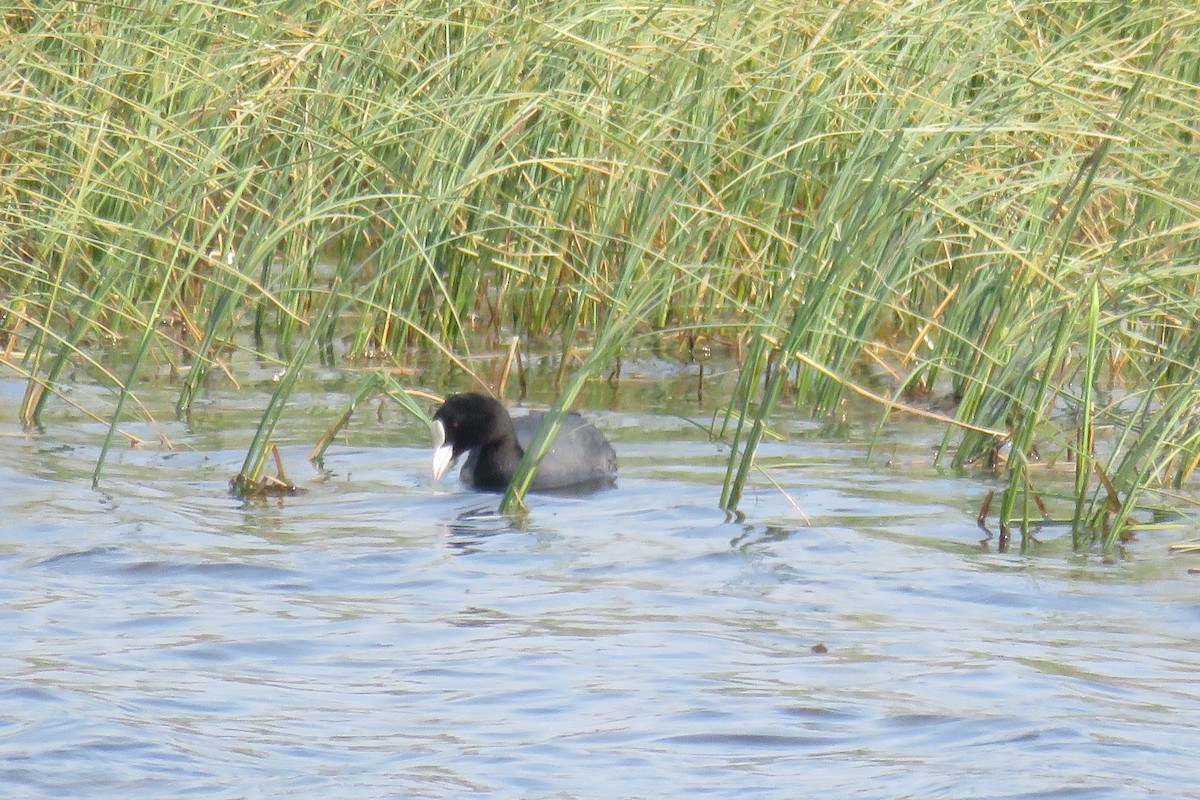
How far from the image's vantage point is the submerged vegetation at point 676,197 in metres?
6.09

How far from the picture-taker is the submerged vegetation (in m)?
6.09

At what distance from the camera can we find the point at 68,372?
27.2ft

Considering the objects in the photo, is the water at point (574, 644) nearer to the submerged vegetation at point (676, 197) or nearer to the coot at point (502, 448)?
the coot at point (502, 448)

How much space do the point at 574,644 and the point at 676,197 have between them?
241 centimetres

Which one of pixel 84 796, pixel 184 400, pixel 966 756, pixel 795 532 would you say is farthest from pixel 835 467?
pixel 84 796

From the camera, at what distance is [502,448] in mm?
7121

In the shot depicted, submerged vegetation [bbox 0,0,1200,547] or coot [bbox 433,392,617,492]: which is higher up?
submerged vegetation [bbox 0,0,1200,547]

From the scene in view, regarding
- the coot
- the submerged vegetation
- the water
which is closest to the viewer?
the water

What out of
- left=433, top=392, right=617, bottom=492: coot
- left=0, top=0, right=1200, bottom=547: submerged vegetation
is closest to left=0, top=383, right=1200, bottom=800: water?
left=433, top=392, right=617, bottom=492: coot

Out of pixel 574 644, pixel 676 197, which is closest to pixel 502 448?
pixel 676 197

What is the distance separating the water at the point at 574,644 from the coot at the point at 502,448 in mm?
178

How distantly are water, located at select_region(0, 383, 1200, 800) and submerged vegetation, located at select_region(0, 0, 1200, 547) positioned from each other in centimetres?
32

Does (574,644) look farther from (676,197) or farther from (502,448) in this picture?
(676,197)

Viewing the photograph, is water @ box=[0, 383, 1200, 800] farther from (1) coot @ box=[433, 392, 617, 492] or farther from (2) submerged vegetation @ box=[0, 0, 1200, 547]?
(2) submerged vegetation @ box=[0, 0, 1200, 547]
